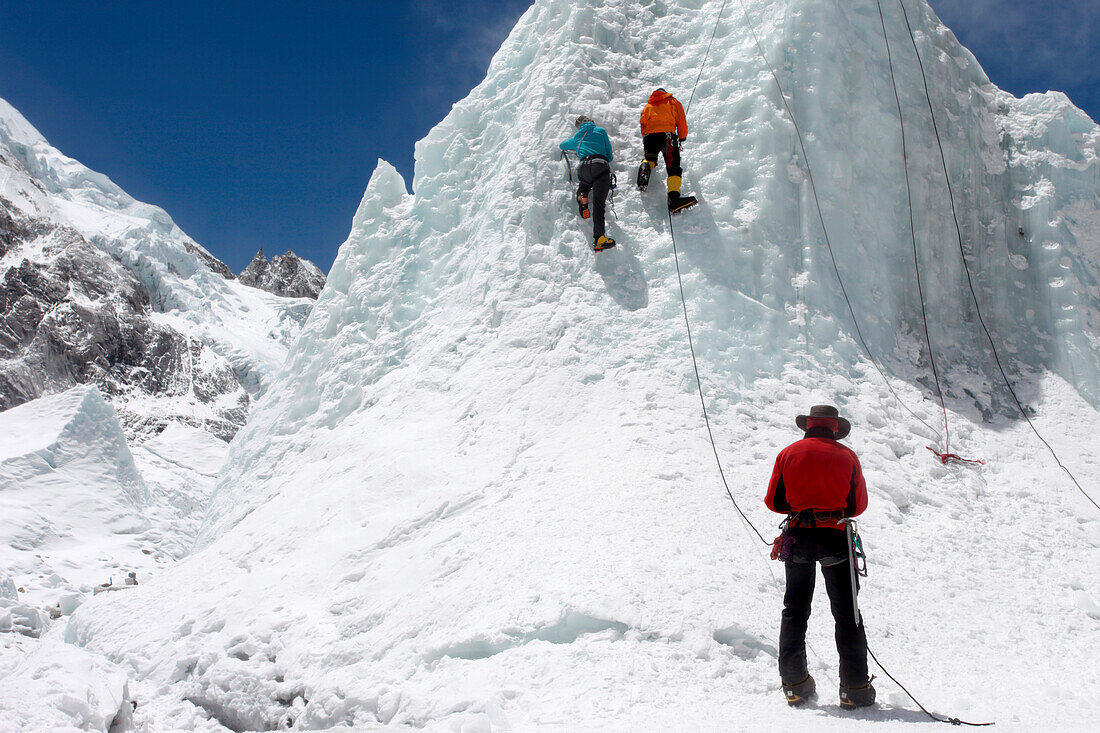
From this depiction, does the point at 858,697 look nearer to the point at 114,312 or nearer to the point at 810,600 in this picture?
the point at 810,600

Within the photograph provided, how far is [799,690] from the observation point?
10.9 ft

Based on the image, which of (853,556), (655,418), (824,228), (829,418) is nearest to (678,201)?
(824,228)

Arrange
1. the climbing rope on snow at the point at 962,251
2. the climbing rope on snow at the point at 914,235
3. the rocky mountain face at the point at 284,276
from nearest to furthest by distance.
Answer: the climbing rope on snow at the point at 914,235 < the climbing rope on snow at the point at 962,251 < the rocky mountain face at the point at 284,276

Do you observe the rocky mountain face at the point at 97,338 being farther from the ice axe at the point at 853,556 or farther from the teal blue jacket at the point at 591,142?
the ice axe at the point at 853,556

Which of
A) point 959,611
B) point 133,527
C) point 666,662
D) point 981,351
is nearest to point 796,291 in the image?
point 981,351

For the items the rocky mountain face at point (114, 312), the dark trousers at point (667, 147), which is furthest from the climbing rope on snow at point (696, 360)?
the rocky mountain face at point (114, 312)

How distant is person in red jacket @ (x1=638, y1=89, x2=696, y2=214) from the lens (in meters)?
7.48

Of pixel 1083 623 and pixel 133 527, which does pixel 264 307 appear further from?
pixel 1083 623

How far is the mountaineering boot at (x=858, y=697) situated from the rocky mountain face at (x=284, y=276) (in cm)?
12741

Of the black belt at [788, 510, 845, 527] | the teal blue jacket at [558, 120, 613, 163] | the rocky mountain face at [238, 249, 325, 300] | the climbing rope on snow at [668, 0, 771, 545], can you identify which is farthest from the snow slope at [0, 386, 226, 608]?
the rocky mountain face at [238, 249, 325, 300]

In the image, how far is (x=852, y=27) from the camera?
8594mm

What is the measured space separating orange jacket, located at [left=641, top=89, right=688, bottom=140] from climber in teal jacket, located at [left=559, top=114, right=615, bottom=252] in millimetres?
485

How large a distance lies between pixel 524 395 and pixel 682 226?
2.72 metres

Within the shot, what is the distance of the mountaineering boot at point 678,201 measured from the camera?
745cm
